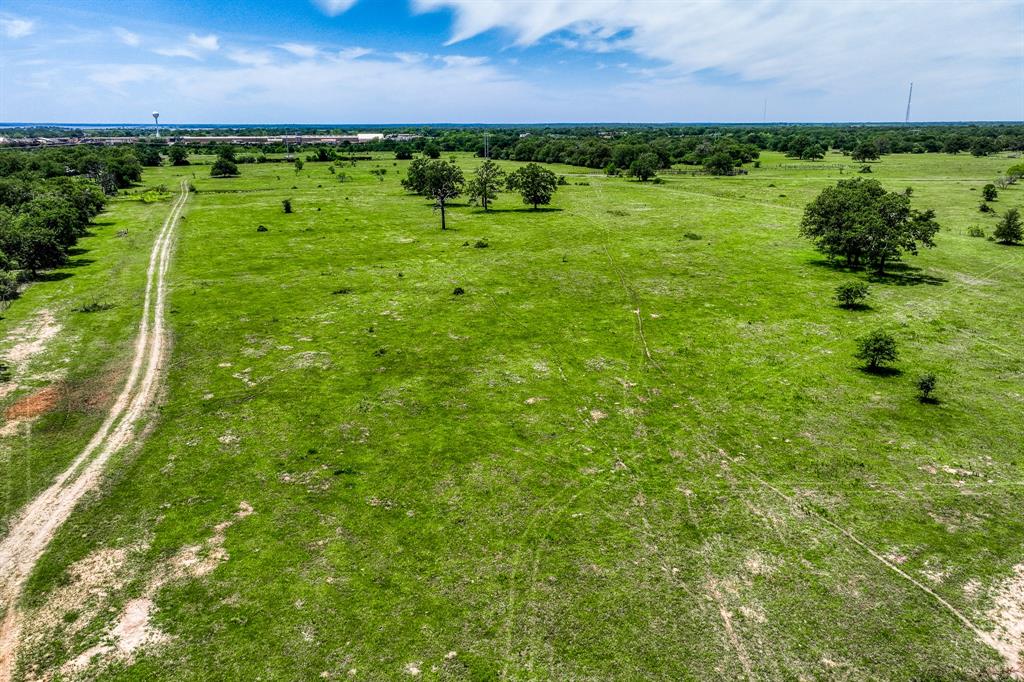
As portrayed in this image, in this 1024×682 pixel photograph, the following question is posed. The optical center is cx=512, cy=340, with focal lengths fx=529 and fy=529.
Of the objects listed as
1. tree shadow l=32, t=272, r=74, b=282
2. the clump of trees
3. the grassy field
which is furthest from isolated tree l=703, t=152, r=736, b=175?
tree shadow l=32, t=272, r=74, b=282

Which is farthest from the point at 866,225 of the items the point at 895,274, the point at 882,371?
the point at 882,371

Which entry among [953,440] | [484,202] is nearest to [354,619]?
[953,440]

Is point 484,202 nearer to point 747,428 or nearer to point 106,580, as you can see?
point 747,428

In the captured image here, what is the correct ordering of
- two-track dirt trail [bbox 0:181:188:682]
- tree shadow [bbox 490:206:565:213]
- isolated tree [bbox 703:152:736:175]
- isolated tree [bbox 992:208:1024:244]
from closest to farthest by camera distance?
1. two-track dirt trail [bbox 0:181:188:682]
2. isolated tree [bbox 992:208:1024:244]
3. tree shadow [bbox 490:206:565:213]
4. isolated tree [bbox 703:152:736:175]

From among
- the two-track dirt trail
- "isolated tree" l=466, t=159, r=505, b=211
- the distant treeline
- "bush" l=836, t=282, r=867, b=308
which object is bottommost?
the two-track dirt trail

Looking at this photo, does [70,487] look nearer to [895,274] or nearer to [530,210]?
[895,274]

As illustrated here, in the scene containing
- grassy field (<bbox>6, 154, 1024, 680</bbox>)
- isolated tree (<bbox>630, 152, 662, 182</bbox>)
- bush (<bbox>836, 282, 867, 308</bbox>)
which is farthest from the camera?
isolated tree (<bbox>630, 152, 662, 182</bbox>)

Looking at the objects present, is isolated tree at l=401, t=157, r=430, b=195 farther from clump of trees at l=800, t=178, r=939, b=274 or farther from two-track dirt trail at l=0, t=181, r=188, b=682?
two-track dirt trail at l=0, t=181, r=188, b=682
